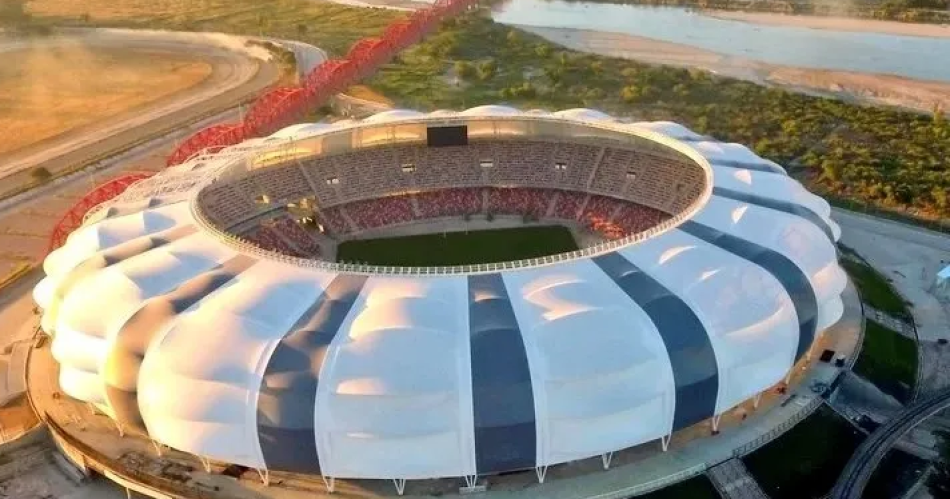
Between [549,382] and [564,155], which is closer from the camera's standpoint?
[549,382]

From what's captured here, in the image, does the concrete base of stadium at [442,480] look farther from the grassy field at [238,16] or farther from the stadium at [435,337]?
the grassy field at [238,16]

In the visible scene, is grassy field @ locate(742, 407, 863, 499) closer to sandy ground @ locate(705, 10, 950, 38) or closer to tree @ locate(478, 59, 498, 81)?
tree @ locate(478, 59, 498, 81)

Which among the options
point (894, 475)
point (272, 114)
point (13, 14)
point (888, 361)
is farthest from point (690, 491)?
point (13, 14)

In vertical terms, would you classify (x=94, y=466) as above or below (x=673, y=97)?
below

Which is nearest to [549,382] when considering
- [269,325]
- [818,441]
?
[269,325]

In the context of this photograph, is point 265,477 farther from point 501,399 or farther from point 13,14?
point 13,14

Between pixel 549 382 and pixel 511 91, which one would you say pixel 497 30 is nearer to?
pixel 511 91
